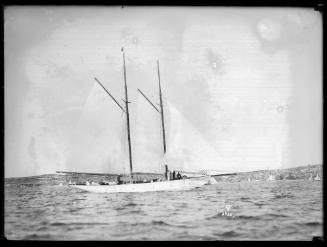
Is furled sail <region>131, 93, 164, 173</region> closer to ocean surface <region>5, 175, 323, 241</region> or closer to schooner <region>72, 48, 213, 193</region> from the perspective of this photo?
schooner <region>72, 48, 213, 193</region>

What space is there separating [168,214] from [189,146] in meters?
0.42

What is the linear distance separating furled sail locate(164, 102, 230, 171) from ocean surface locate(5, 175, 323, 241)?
14cm

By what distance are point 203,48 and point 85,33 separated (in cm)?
71

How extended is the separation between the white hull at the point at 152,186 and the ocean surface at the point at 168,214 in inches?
2.6

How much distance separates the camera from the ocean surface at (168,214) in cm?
251

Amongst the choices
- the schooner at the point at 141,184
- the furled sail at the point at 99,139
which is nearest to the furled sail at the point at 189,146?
the schooner at the point at 141,184

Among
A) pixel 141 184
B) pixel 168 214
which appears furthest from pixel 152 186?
pixel 168 214

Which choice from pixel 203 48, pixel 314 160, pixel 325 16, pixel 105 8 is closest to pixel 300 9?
pixel 325 16

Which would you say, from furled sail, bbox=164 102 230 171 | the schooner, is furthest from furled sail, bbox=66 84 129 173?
furled sail, bbox=164 102 230 171

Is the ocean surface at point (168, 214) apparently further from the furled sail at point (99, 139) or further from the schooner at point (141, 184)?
the furled sail at point (99, 139)

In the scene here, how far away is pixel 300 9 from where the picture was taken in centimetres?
259

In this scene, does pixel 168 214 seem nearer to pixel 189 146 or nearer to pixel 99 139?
pixel 189 146

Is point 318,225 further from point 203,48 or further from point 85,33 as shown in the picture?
point 85,33

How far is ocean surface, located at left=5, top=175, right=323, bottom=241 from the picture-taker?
251cm
